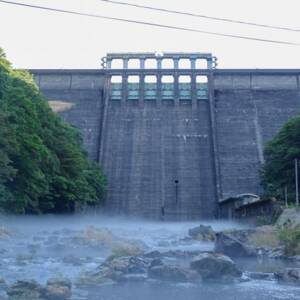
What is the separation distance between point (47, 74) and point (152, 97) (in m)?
11.4

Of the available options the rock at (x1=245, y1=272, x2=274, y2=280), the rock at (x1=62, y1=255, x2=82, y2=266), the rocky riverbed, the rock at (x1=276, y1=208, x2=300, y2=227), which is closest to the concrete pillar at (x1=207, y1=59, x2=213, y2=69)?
the rock at (x1=276, y1=208, x2=300, y2=227)

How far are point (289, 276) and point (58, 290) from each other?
216 inches

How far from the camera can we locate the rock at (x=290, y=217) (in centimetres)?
2230

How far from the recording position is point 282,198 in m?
33.2

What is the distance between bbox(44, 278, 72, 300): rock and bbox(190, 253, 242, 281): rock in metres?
3.48

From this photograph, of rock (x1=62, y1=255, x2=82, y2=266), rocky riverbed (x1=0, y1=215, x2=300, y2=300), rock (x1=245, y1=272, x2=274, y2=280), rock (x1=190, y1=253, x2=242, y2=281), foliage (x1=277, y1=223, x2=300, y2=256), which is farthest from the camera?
foliage (x1=277, y1=223, x2=300, y2=256)

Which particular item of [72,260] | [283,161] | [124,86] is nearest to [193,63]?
[124,86]

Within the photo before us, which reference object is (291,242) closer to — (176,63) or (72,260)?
(72,260)

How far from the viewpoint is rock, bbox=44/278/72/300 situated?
33.2 ft

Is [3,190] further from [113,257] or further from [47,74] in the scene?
[47,74]

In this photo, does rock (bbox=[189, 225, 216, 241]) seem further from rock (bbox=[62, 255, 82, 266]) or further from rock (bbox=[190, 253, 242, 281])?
rock (bbox=[190, 253, 242, 281])

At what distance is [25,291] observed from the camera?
1012 cm

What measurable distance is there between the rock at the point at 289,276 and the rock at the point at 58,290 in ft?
16.5

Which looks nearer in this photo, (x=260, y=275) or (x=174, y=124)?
(x=260, y=275)
